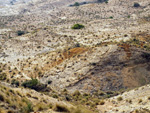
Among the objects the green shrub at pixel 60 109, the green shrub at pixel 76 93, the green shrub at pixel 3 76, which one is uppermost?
the green shrub at pixel 60 109

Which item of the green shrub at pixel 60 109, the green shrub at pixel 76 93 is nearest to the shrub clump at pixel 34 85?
the green shrub at pixel 76 93

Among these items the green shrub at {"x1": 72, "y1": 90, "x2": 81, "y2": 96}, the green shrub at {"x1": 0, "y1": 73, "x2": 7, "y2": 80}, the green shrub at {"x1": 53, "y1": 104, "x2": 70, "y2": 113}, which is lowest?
the green shrub at {"x1": 72, "y1": 90, "x2": 81, "y2": 96}

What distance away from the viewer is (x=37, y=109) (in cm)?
1180

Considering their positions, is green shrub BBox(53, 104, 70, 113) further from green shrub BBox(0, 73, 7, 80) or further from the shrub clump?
green shrub BBox(0, 73, 7, 80)

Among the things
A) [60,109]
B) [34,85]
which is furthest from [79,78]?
[60,109]

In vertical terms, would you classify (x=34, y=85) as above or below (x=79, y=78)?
above

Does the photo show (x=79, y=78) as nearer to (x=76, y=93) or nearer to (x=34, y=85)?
(x=76, y=93)

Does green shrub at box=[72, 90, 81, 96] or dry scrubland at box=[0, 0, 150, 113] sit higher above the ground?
dry scrubland at box=[0, 0, 150, 113]

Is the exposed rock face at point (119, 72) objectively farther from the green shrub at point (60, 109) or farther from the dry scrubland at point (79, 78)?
the green shrub at point (60, 109)

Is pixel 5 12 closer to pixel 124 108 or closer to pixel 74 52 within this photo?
pixel 74 52

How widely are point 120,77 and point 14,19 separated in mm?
76081

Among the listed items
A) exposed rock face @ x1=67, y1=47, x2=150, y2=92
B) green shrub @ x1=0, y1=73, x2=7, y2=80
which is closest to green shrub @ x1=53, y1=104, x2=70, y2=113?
exposed rock face @ x1=67, y1=47, x2=150, y2=92

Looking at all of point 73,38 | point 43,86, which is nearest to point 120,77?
point 43,86

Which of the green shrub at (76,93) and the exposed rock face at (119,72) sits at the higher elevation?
the exposed rock face at (119,72)
